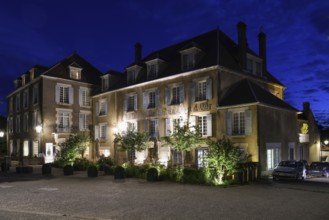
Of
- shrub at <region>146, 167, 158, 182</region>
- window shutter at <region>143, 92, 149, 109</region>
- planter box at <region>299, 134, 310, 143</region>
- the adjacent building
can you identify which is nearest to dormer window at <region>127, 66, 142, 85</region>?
window shutter at <region>143, 92, 149, 109</region>

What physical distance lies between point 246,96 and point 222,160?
7997 millimetres

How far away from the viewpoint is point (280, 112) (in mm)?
26375

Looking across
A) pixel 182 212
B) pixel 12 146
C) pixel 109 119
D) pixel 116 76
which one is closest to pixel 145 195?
pixel 182 212

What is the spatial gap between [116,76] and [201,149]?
1498 cm

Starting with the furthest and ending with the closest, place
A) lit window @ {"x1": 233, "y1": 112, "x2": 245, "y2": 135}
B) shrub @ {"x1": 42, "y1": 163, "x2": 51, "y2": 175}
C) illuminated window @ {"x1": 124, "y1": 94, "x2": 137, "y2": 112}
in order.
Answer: illuminated window @ {"x1": 124, "y1": 94, "x2": 137, "y2": 112}
lit window @ {"x1": 233, "y1": 112, "x2": 245, "y2": 135}
shrub @ {"x1": 42, "y1": 163, "x2": 51, "y2": 175}

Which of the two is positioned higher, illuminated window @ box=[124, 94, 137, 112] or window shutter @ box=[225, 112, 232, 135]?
Result: illuminated window @ box=[124, 94, 137, 112]

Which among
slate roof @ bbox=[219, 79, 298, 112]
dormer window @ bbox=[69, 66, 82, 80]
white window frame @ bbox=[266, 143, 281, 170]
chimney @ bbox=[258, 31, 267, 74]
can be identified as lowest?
white window frame @ bbox=[266, 143, 281, 170]

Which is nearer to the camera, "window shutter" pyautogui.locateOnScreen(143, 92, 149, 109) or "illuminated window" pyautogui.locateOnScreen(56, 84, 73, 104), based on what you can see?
"window shutter" pyautogui.locateOnScreen(143, 92, 149, 109)

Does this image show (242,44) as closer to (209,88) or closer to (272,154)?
(209,88)

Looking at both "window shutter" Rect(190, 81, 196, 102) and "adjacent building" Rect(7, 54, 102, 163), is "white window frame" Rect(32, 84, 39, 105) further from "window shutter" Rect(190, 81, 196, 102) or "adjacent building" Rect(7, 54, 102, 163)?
"window shutter" Rect(190, 81, 196, 102)

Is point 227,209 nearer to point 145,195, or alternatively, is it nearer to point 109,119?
point 145,195

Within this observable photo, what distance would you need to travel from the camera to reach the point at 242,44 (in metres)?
28.0

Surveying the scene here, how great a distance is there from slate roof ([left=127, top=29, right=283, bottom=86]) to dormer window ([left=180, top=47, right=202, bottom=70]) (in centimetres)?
30

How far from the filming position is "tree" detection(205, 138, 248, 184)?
Answer: 1830cm
